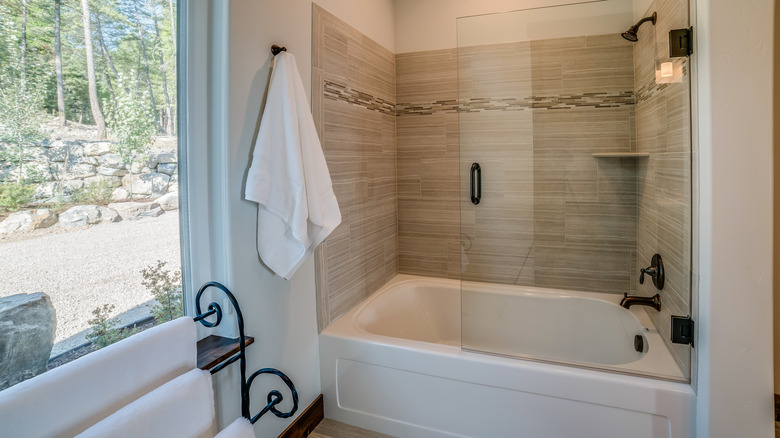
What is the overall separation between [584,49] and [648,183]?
755 millimetres

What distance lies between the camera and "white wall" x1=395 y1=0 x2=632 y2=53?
9.05 ft

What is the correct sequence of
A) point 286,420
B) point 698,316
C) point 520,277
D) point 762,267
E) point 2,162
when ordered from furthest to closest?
1. point 520,277
2. point 286,420
3. point 698,316
4. point 762,267
5. point 2,162

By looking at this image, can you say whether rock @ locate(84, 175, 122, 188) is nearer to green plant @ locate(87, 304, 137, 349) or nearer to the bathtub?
green plant @ locate(87, 304, 137, 349)

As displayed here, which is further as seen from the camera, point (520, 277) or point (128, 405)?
point (520, 277)

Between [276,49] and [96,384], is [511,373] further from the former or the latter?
[276,49]

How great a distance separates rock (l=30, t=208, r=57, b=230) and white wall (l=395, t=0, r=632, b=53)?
240 cm

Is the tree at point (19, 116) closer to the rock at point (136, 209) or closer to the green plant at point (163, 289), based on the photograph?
the rock at point (136, 209)

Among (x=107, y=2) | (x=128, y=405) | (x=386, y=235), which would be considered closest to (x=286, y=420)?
(x=128, y=405)

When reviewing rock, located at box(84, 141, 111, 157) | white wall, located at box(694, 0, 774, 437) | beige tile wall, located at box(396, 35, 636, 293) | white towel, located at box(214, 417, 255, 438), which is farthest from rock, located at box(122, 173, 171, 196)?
white wall, located at box(694, 0, 774, 437)

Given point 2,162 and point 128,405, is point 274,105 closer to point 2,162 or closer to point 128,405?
point 2,162

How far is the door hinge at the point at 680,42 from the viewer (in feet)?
5.08

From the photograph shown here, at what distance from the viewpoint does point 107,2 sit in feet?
3.99

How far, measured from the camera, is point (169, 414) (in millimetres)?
1119

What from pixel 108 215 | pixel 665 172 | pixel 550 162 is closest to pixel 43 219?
pixel 108 215
